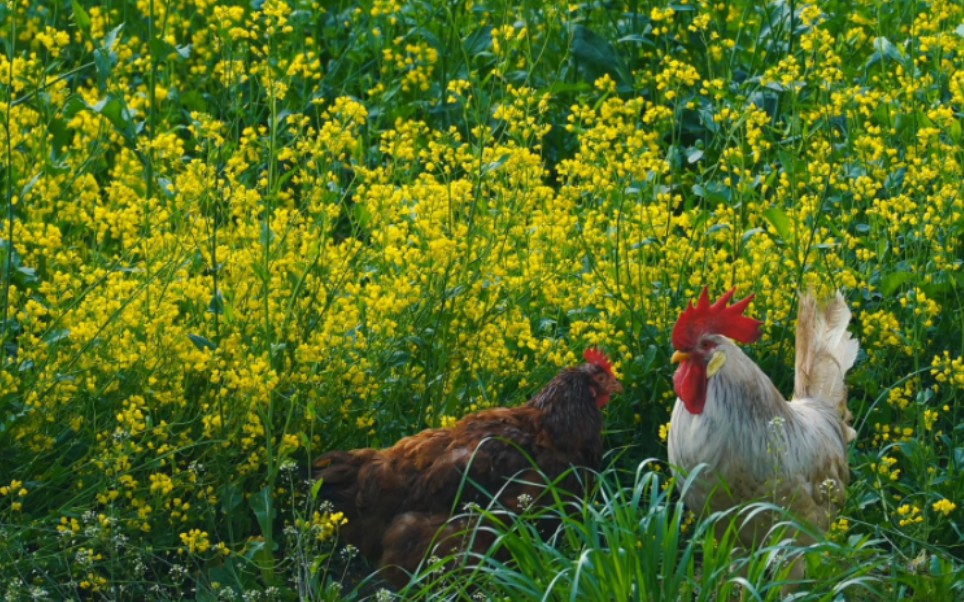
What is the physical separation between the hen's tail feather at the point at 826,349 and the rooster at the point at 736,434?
0.90 feet

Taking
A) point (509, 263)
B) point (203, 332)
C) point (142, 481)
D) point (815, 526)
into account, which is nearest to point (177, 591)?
point (142, 481)

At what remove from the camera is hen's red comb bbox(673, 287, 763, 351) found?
13.7 feet

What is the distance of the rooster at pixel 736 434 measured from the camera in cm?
414

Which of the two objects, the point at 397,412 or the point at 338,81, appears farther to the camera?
the point at 338,81

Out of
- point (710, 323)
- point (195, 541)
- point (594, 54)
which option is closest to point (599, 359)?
point (710, 323)

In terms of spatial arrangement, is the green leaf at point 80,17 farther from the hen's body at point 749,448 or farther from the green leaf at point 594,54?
the hen's body at point 749,448

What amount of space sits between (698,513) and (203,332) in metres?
1.52

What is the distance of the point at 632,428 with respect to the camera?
15.9ft

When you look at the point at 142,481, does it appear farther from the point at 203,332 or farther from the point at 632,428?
the point at 632,428

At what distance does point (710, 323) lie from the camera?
165 inches

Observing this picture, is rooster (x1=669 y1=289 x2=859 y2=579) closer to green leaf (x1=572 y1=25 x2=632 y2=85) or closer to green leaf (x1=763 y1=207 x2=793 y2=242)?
green leaf (x1=763 y1=207 x2=793 y2=242)

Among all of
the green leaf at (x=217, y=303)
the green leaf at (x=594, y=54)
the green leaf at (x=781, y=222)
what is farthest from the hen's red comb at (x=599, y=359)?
the green leaf at (x=594, y=54)

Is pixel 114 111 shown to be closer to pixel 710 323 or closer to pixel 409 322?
pixel 409 322

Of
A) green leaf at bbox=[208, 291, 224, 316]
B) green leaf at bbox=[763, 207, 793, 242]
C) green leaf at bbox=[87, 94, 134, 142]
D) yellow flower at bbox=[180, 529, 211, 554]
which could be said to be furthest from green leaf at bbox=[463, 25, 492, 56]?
yellow flower at bbox=[180, 529, 211, 554]
